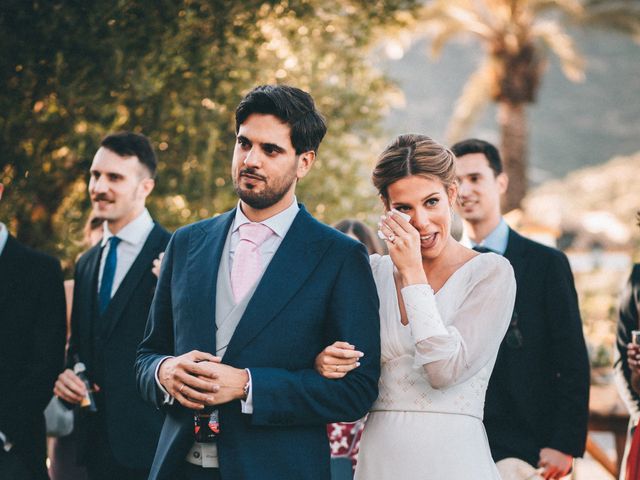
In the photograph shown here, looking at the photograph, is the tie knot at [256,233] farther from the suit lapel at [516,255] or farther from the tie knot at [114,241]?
the suit lapel at [516,255]

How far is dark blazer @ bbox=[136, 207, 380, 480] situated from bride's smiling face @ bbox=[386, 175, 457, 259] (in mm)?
291

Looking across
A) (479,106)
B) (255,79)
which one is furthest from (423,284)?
(479,106)

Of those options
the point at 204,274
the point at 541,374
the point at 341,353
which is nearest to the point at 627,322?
the point at 541,374

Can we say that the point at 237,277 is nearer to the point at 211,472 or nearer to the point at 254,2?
the point at 211,472

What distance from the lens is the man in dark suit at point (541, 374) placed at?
3992mm

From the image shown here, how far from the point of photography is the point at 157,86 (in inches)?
230

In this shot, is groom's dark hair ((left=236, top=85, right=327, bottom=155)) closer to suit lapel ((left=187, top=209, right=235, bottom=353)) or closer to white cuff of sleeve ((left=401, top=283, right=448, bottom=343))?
suit lapel ((left=187, top=209, right=235, bottom=353))

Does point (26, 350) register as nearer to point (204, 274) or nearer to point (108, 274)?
point (108, 274)

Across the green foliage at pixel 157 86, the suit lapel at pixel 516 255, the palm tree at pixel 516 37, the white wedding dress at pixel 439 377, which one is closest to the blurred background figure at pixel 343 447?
the suit lapel at pixel 516 255

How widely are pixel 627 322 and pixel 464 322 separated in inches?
62.9

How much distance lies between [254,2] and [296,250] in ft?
12.1

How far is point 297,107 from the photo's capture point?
313 cm

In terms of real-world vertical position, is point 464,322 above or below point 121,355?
above

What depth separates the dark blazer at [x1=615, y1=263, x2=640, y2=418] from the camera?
422 centimetres
